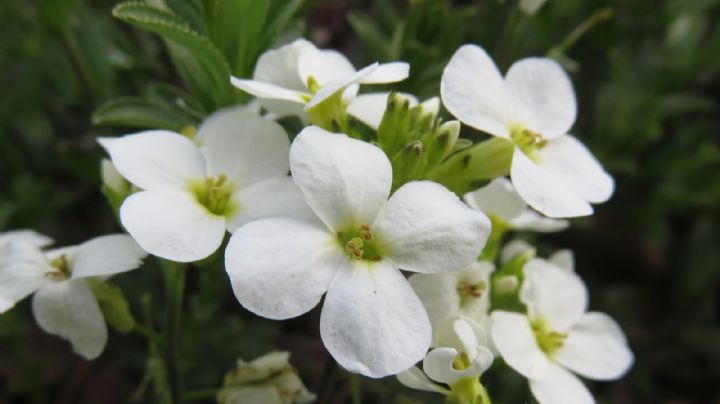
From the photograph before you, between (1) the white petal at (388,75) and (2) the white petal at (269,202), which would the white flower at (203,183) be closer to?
(2) the white petal at (269,202)

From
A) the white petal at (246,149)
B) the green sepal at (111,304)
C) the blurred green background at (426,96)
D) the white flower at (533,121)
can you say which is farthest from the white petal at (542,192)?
the green sepal at (111,304)

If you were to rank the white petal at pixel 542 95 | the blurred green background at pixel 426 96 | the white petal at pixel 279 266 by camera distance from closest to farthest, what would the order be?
the white petal at pixel 279 266 → the white petal at pixel 542 95 → the blurred green background at pixel 426 96

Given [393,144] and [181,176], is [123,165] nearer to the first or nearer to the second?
[181,176]

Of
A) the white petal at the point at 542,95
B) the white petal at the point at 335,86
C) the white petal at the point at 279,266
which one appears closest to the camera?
the white petal at the point at 279,266

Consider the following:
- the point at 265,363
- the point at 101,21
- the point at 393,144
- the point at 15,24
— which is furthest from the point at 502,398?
the point at 15,24

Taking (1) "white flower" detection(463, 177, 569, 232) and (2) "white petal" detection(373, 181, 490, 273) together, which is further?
(1) "white flower" detection(463, 177, 569, 232)

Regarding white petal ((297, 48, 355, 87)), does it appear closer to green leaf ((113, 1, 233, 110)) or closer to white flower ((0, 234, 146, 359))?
green leaf ((113, 1, 233, 110))

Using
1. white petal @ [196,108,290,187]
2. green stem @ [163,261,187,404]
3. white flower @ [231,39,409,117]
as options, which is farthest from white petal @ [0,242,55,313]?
white flower @ [231,39,409,117]
